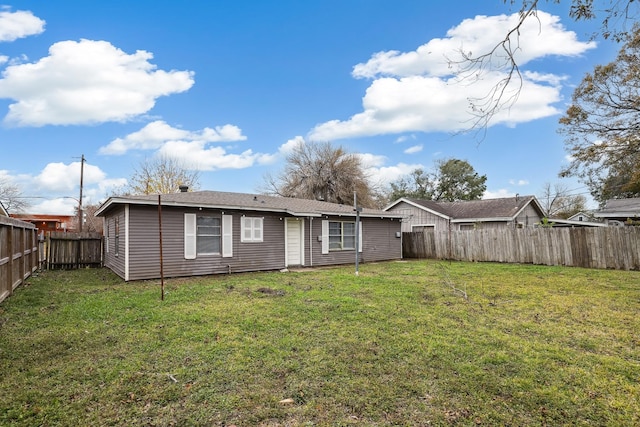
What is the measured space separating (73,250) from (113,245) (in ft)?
9.08

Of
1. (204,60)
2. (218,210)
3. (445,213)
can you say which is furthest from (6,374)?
(445,213)

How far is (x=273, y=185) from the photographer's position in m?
31.5

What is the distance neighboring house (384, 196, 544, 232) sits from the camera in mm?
19609

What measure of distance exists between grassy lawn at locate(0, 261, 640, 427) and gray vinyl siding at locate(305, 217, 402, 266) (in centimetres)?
643

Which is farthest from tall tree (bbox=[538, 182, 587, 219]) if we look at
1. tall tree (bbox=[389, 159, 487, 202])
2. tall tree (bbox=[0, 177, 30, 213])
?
tall tree (bbox=[0, 177, 30, 213])

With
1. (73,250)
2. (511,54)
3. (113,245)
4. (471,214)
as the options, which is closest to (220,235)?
(113,245)

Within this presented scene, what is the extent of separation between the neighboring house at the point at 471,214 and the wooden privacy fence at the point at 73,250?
50.4ft

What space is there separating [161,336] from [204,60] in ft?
38.1

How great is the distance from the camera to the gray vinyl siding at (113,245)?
10.2 metres

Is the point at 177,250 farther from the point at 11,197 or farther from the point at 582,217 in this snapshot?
the point at 582,217

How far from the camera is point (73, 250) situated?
521 inches

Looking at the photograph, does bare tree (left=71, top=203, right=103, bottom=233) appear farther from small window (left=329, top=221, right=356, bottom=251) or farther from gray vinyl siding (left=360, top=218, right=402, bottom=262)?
gray vinyl siding (left=360, top=218, right=402, bottom=262)

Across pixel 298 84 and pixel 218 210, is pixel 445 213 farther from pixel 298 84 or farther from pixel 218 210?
pixel 218 210

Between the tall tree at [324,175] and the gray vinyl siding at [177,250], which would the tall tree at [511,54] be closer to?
the gray vinyl siding at [177,250]
